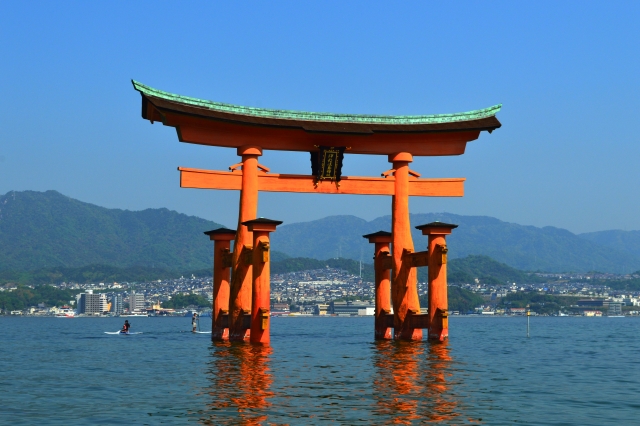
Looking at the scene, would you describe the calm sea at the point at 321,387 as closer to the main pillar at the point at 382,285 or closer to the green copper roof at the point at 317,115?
the main pillar at the point at 382,285

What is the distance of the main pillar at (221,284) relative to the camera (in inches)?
1460

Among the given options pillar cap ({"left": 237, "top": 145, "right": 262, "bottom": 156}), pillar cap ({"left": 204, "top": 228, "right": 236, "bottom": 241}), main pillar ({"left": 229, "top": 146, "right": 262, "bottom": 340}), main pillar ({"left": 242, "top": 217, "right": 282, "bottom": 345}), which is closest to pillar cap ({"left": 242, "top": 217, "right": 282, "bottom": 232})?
main pillar ({"left": 242, "top": 217, "right": 282, "bottom": 345})

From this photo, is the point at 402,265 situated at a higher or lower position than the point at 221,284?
higher

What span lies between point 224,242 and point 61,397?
18.3m

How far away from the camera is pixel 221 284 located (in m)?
37.9

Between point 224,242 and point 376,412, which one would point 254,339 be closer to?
point 224,242

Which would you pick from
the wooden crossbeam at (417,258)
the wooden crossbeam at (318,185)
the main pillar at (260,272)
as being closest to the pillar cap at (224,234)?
the wooden crossbeam at (318,185)

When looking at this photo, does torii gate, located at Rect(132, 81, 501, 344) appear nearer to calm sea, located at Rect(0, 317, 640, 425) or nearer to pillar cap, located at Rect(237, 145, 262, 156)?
pillar cap, located at Rect(237, 145, 262, 156)

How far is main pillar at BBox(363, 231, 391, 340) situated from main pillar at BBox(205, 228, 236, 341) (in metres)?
6.34

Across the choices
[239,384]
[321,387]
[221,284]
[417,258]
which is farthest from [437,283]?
[239,384]

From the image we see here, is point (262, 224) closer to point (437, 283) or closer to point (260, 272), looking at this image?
point (260, 272)

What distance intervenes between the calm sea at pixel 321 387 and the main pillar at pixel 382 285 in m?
4.46

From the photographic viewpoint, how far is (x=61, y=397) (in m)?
20.3

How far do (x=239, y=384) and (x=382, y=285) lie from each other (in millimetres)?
17997
